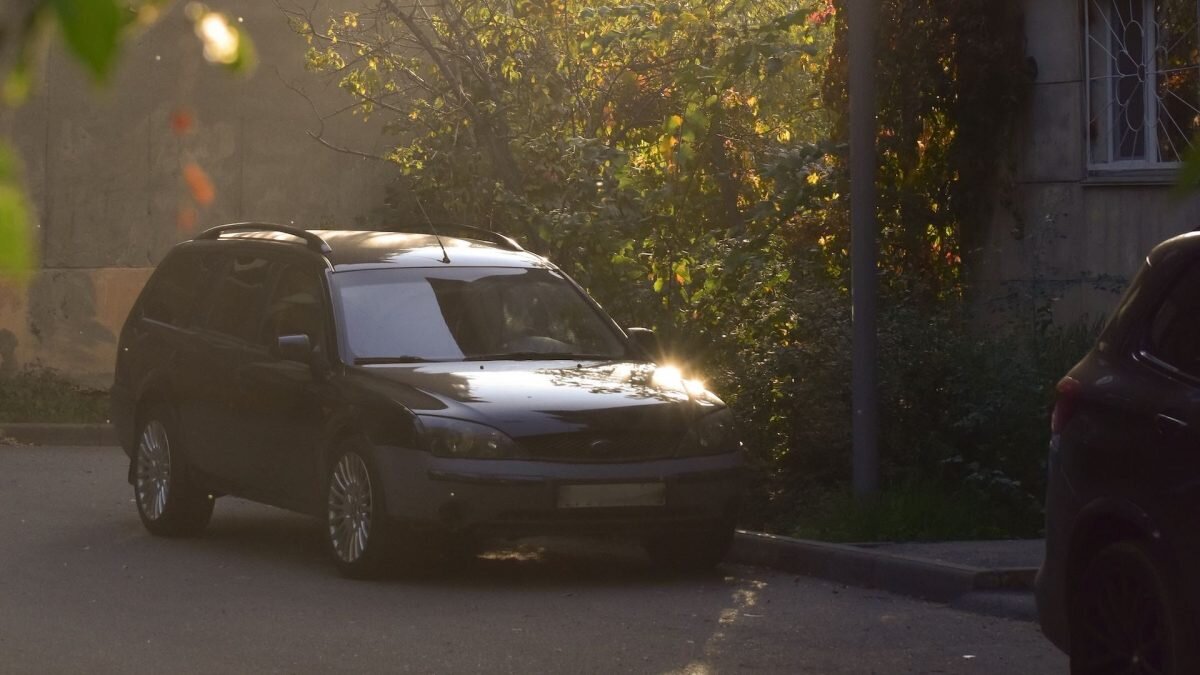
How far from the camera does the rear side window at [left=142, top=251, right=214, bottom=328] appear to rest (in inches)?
453

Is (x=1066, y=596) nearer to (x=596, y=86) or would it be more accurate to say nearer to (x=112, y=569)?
(x=112, y=569)

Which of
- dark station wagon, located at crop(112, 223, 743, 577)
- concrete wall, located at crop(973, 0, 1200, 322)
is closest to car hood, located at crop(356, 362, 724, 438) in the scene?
dark station wagon, located at crop(112, 223, 743, 577)

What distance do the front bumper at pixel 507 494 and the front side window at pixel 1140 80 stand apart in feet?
17.5

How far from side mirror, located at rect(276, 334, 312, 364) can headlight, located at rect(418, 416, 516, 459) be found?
1134mm

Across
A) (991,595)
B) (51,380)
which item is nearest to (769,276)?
(991,595)

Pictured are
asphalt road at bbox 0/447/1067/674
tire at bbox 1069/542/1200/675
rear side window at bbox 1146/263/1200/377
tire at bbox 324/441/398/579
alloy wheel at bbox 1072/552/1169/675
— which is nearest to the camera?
tire at bbox 1069/542/1200/675

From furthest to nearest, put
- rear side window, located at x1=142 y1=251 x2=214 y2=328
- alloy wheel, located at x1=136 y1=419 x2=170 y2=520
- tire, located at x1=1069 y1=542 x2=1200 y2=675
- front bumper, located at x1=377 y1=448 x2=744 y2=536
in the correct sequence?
1. rear side window, located at x1=142 y1=251 x2=214 y2=328
2. alloy wheel, located at x1=136 y1=419 x2=170 y2=520
3. front bumper, located at x1=377 y1=448 x2=744 y2=536
4. tire, located at x1=1069 y1=542 x2=1200 y2=675

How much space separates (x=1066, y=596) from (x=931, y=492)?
190 inches

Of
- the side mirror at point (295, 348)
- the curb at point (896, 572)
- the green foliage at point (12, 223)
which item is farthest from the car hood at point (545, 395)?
the green foliage at point (12, 223)

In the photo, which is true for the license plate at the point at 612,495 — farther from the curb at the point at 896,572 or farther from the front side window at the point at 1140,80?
the front side window at the point at 1140,80

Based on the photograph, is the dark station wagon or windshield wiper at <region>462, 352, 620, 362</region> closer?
the dark station wagon

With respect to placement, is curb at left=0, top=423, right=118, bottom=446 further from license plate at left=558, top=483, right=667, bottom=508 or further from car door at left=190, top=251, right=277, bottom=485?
license plate at left=558, top=483, right=667, bottom=508

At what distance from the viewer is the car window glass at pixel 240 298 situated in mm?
10805

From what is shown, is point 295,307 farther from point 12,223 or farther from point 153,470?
point 12,223
